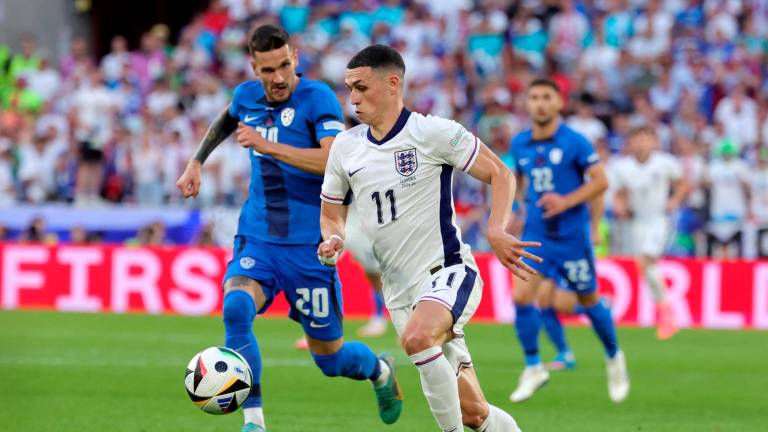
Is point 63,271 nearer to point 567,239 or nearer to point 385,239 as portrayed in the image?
point 567,239

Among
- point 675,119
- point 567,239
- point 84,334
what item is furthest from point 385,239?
point 675,119

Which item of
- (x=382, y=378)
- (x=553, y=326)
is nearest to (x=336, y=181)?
(x=382, y=378)

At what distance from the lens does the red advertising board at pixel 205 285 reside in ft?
57.8

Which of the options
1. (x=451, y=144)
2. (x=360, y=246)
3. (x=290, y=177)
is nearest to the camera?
(x=451, y=144)

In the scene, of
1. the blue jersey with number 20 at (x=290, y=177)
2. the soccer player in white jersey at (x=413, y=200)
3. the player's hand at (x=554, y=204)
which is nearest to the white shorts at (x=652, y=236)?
the player's hand at (x=554, y=204)

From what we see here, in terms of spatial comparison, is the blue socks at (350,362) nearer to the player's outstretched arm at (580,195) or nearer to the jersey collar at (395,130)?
the jersey collar at (395,130)

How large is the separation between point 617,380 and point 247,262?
3909 mm

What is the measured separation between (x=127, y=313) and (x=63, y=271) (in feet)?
4.42

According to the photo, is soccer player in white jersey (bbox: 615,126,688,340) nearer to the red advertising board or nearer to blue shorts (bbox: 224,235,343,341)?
the red advertising board

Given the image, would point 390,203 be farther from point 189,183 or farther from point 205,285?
point 205,285

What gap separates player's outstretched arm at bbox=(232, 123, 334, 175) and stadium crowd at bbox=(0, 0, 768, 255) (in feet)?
37.7

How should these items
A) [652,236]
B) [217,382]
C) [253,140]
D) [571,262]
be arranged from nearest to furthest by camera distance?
1. [217,382]
2. [253,140]
3. [571,262]
4. [652,236]

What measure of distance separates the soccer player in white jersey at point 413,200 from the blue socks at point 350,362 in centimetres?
135

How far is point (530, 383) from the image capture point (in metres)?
10.2
